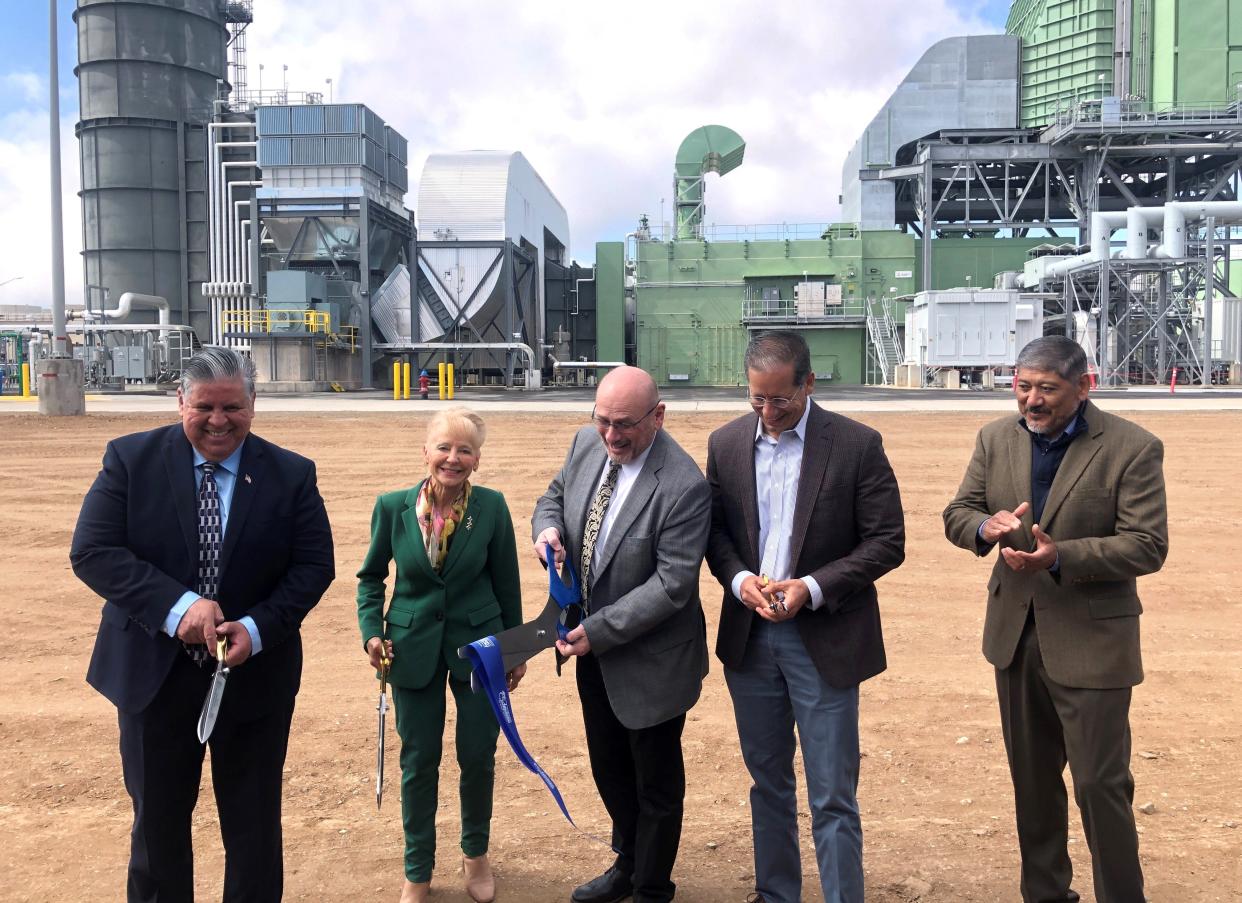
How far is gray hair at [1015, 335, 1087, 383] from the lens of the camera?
124 inches

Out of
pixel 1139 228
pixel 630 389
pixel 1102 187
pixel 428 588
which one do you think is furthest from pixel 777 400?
pixel 1102 187

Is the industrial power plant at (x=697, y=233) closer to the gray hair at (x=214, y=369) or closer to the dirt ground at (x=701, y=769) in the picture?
the dirt ground at (x=701, y=769)

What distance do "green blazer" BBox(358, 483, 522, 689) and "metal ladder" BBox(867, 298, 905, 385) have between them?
4404 cm

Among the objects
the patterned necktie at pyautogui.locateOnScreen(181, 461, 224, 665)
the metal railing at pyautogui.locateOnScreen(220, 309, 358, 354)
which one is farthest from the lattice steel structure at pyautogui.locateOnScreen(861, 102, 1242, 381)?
the patterned necktie at pyautogui.locateOnScreen(181, 461, 224, 665)

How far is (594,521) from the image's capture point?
137 inches

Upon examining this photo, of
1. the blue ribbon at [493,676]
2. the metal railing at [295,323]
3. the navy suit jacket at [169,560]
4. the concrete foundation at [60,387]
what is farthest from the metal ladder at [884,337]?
the navy suit jacket at [169,560]

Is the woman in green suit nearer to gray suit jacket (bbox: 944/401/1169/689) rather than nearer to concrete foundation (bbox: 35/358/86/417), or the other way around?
gray suit jacket (bbox: 944/401/1169/689)

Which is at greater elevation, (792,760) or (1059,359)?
(1059,359)

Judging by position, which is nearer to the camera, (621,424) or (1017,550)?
(1017,550)

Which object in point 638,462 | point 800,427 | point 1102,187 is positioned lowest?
point 638,462

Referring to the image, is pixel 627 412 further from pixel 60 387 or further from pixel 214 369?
pixel 60 387

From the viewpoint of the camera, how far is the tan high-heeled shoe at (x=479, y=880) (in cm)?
354

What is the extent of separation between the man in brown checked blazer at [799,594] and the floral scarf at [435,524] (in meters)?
0.88

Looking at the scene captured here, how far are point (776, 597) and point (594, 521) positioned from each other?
674 millimetres
